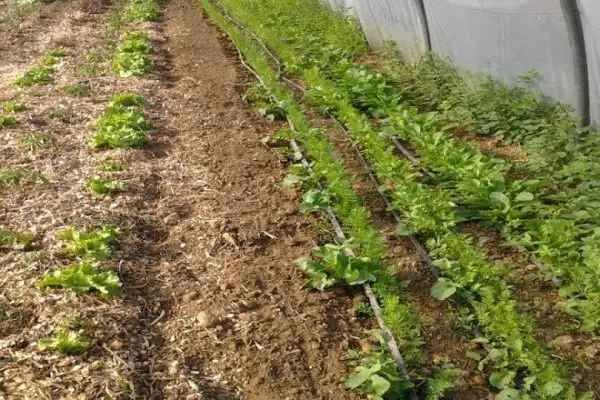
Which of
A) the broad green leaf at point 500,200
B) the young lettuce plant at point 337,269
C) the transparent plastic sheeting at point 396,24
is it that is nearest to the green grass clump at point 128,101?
the transparent plastic sheeting at point 396,24

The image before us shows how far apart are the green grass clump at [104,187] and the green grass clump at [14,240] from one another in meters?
0.82

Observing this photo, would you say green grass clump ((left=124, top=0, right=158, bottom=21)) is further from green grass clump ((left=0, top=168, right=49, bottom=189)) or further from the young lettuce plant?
the young lettuce plant

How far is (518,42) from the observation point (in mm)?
6055

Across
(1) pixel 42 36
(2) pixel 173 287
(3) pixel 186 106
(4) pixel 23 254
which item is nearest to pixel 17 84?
(3) pixel 186 106

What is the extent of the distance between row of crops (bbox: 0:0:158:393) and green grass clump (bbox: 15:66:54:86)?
10mm

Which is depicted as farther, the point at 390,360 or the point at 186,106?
the point at 186,106

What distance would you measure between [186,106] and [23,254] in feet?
12.0

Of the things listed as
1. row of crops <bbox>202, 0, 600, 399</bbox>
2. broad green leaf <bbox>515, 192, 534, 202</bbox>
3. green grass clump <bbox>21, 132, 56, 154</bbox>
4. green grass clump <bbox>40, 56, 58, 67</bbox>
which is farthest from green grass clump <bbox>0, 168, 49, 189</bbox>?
green grass clump <bbox>40, 56, 58, 67</bbox>

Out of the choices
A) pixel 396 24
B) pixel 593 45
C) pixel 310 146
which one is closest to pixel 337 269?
pixel 310 146

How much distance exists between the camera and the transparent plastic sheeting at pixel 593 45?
5.00m

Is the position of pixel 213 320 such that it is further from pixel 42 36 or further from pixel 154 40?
pixel 42 36

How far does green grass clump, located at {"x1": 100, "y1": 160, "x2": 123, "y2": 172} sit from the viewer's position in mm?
5883

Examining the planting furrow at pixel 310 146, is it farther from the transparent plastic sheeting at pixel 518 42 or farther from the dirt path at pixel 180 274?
the transparent plastic sheeting at pixel 518 42

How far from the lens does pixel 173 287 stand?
4.26 m
